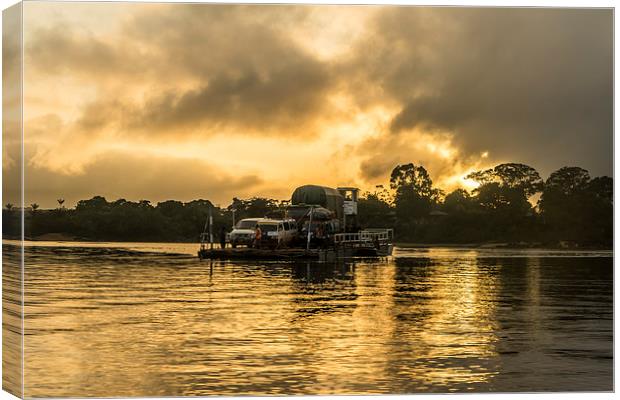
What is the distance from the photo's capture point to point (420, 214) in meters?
81.9

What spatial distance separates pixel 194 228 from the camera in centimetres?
7106

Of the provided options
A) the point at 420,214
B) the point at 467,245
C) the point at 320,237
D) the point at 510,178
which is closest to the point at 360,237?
the point at 320,237

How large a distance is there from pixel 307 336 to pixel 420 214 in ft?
214

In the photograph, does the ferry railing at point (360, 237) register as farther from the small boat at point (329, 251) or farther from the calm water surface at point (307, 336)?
the calm water surface at point (307, 336)

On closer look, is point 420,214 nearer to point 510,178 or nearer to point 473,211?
point 473,211

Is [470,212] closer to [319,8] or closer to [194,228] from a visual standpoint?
[194,228]

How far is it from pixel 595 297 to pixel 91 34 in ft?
47.9

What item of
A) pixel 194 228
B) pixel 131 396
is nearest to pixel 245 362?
pixel 131 396

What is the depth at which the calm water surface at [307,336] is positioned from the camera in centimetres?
1312

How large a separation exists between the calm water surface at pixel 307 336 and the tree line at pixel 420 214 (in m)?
9.91

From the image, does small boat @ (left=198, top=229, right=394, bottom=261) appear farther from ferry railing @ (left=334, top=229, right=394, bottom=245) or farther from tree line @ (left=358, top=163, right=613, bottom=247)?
tree line @ (left=358, top=163, right=613, bottom=247)

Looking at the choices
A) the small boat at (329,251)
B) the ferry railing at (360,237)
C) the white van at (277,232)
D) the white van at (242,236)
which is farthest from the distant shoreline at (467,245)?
the white van at (277,232)

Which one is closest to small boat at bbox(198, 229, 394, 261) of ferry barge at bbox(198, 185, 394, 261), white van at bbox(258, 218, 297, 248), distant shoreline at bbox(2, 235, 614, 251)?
ferry barge at bbox(198, 185, 394, 261)

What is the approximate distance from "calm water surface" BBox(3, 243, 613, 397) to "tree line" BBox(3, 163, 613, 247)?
9908 mm
